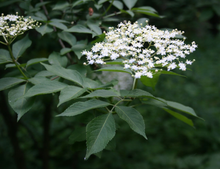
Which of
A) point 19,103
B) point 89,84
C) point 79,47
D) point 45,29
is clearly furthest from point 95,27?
point 19,103

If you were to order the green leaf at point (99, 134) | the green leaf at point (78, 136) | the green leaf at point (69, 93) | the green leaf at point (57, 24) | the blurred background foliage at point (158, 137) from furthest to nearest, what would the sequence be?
1. the blurred background foliage at point (158, 137)
2. the green leaf at point (57, 24)
3. the green leaf at point (78, 136)
4. the green leaf at point (69, 93)
5. the green leaf at point (99, 134)

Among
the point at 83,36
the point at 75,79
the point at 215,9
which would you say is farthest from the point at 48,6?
the point at 215,9

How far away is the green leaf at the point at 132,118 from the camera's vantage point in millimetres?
928

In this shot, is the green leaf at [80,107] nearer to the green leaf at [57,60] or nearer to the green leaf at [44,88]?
the green leaf at [44,88]

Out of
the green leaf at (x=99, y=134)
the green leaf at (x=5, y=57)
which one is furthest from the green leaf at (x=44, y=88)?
the green leaf at (x=5, y=57)

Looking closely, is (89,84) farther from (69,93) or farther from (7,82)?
(7,82)

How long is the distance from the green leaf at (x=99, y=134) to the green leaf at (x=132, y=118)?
0.07 metres

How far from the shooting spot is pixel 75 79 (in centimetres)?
113

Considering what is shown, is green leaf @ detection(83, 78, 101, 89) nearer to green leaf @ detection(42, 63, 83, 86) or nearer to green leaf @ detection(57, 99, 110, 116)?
green leaf @ detection(42, 63, 83, 86)

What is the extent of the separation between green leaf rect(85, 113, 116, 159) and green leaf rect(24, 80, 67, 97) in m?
0.26

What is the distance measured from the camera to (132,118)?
98 centimetres

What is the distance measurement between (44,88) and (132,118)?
45cm

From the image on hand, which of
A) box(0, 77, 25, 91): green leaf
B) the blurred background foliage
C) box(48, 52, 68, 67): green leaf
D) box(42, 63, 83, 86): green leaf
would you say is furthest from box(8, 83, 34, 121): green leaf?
the blurred background foliage

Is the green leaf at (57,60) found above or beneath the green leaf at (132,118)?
above
